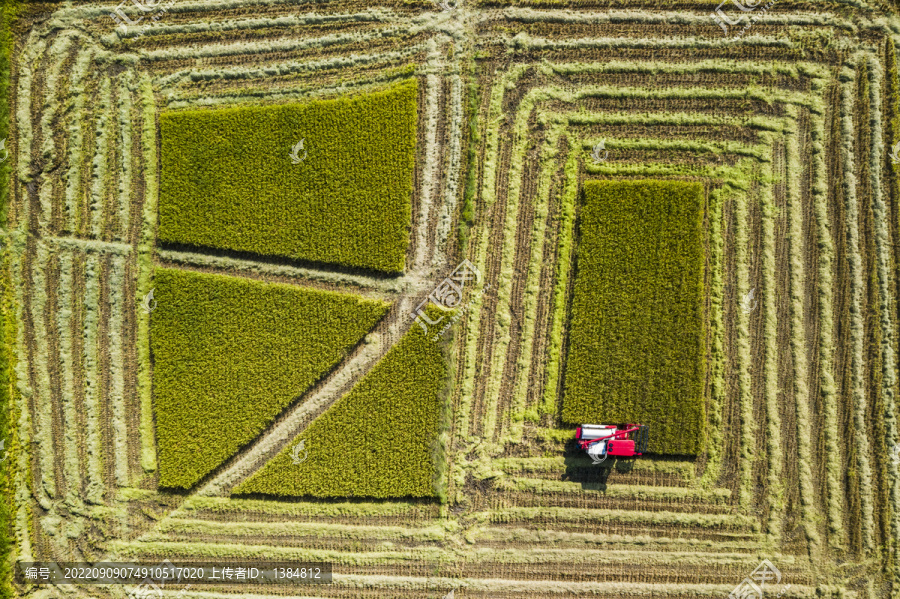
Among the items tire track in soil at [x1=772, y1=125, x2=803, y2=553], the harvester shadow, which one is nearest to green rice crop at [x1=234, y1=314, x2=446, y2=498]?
the harvester shadow

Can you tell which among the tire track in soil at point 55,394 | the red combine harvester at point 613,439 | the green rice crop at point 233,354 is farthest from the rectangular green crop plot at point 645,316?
the tire track in soil at point 55,394

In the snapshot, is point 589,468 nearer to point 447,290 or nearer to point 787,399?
point 787,399

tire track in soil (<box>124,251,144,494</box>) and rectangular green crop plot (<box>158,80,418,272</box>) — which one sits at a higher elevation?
rectangular green crop plot (<box>158,80,418,272</box>)

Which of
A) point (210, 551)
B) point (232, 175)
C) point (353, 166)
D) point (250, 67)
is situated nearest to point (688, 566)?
point (210, 551)

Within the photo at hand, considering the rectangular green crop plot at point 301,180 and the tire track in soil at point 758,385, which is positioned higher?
the rectangular green crop plot at point 301,180

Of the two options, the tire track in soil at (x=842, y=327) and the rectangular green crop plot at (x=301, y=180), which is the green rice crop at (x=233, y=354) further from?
the tire track in soil at (x=842, y=327)

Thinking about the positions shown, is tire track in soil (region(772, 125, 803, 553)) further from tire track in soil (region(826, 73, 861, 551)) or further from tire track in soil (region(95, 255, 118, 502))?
tire track in soil (region(95, 255, 118, 502))

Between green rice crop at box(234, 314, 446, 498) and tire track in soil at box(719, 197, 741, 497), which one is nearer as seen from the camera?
green rice crop at box(234, 314, 446, 498)

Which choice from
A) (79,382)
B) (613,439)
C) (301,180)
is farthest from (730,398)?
(79,382)
